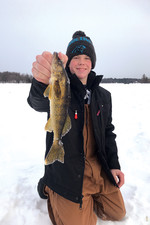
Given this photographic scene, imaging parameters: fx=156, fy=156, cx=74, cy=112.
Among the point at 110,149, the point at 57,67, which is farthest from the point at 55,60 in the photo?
the point at 110,149

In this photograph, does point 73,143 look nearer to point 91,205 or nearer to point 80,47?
point 91,205

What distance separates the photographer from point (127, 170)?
343cm

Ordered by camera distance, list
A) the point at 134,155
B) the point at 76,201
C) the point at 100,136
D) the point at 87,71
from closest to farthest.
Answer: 1. the point at 76,201
2. the point at 100,136
3. the point at 87,71
4. the point at 134,155

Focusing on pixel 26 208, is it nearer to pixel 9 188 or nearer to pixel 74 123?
pixel 9 188

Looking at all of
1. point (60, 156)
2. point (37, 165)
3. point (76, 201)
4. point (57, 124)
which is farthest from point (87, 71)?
point (37, 165)

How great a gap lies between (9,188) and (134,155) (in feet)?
9.77

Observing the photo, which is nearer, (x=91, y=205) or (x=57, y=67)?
(x=57, y=67)

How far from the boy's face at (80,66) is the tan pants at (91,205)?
62.1 inches

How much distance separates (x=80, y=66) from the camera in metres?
2.79

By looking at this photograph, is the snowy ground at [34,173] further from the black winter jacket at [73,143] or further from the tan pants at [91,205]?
the black winter jacket at [73,143]

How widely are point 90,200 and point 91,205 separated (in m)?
0.07

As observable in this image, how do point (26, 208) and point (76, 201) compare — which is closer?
point (76, 201)

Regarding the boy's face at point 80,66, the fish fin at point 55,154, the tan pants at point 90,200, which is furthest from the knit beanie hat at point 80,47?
the fish fin at point 55,154

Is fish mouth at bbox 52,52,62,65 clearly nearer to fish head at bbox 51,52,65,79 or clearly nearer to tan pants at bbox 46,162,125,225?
fish head at bbox 51,52,65,79
